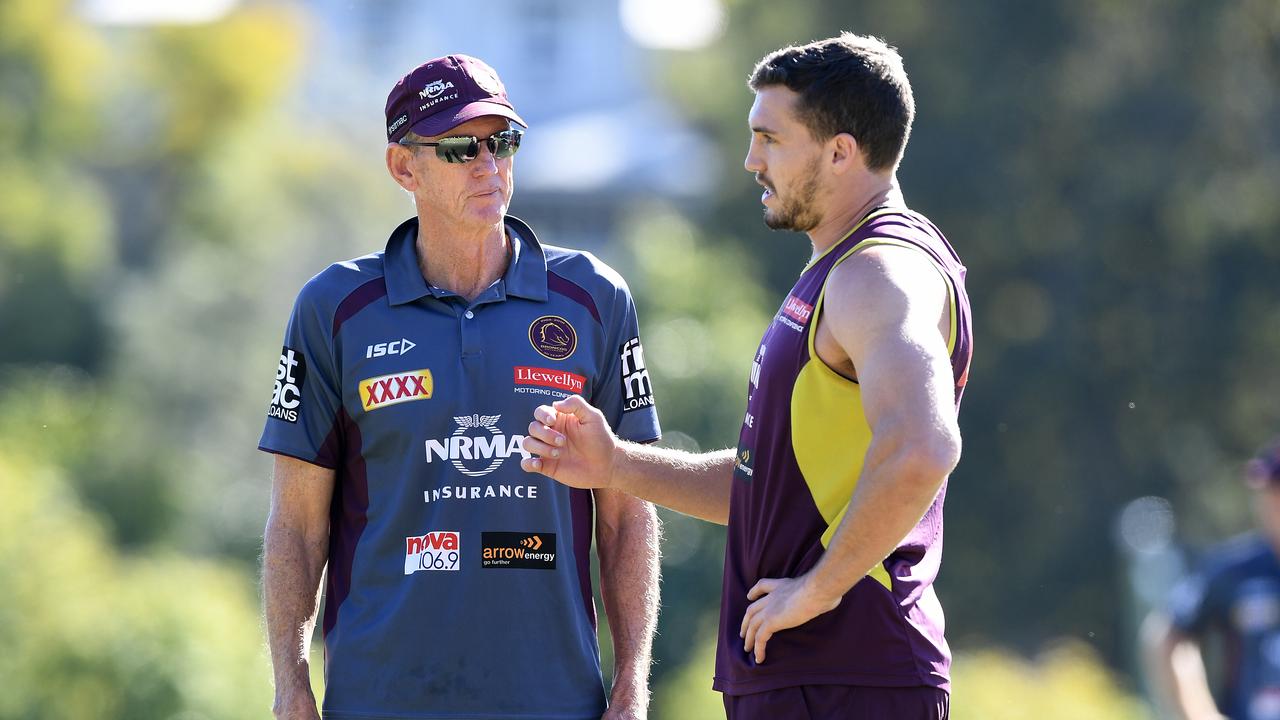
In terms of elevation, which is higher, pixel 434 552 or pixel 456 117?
pixel 456 117

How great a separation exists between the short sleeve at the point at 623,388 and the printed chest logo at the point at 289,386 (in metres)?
0.74

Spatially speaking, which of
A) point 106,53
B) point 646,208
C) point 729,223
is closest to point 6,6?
point 106,53

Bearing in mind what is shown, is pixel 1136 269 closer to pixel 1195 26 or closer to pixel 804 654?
pixel 1195 26

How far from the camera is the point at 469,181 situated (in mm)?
4281

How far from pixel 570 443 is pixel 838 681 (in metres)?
0.86

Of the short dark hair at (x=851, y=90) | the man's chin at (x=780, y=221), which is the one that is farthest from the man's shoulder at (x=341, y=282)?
the short dark hair at (x=851, y=90)

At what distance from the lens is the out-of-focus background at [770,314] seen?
13000 mm

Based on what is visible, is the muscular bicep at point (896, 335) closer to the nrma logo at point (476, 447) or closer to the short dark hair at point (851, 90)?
the short dark hair at point (851, 90)

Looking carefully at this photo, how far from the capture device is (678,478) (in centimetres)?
426

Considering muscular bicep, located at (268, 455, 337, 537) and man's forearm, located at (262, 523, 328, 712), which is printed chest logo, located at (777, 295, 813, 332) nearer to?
muscular bicep, located at (268, 455, 337, 537)

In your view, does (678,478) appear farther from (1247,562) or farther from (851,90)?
(1247,562)

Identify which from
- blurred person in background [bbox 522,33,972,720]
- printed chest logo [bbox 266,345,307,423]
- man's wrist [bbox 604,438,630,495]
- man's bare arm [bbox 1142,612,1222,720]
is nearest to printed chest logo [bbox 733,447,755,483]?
blurred person in background [bbox 522,33,972,720]

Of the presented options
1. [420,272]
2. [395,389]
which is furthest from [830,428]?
[420,272]

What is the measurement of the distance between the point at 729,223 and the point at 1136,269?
695 cm
